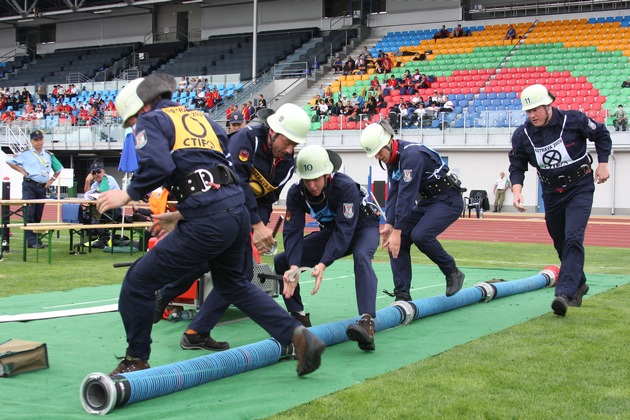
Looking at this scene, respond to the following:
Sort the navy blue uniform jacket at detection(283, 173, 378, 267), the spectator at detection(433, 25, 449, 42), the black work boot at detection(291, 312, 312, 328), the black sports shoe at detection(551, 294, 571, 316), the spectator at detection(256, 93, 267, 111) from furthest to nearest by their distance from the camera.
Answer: the spectator at detection(433, 25, 449, 42)
the spectator at detection(256, 93, 267, 111)
the black sports shoe at detection(551, 294, 571, 316)
the black work boot at detection(291, 312, 312, 328)
the navy blue uniform jacket at detection(283, 173, 378, 267)

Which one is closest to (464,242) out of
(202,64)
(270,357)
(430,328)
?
(430,328)

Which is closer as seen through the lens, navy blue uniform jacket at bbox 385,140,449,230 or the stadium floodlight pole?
the stadium floodlight pole

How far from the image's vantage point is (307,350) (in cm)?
502

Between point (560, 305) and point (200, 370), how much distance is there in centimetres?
375

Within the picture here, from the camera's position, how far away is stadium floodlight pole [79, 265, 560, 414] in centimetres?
441

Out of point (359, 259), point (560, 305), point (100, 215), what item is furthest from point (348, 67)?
point (359, 259)

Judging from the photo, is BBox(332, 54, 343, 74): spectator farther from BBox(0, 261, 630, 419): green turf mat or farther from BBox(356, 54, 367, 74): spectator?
BBox(0, 261, 630, 419): green turf mat

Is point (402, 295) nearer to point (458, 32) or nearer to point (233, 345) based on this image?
point (233, 345)

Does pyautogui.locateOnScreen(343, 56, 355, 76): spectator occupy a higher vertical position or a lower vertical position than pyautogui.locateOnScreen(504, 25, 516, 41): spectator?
lower

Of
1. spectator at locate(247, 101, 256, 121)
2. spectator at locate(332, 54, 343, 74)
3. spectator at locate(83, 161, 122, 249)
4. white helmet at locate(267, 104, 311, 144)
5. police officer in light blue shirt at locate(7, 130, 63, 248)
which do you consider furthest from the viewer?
spectator at locate(332, 54, 343, 74)

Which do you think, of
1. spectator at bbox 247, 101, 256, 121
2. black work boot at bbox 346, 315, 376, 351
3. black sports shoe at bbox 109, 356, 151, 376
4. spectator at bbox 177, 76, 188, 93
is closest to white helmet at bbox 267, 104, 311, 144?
black work boot at bbox 346, 315, 376, 351

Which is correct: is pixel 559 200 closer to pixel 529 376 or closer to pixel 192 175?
pixel 529 376

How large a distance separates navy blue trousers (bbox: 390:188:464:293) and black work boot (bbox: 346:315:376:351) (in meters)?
1.91

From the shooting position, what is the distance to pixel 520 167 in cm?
820
